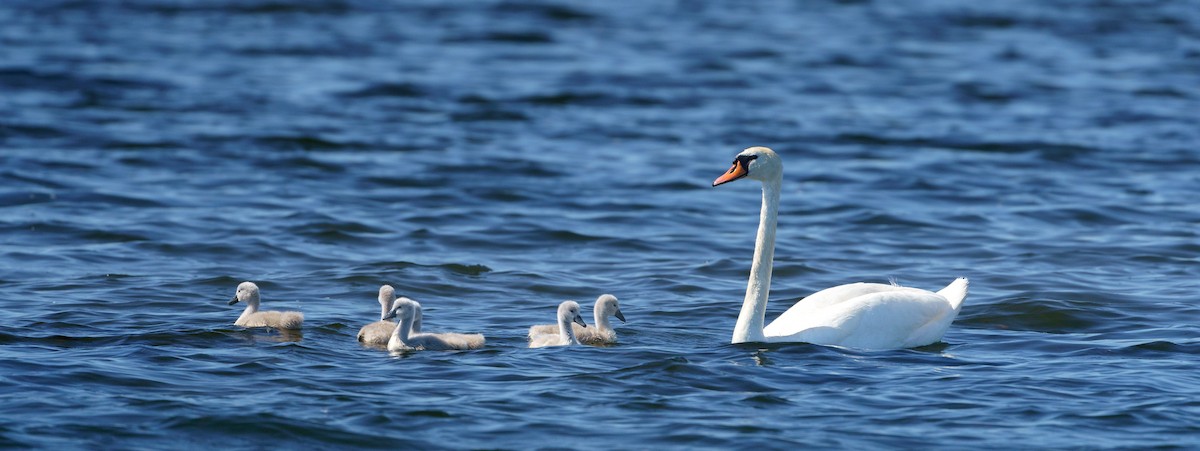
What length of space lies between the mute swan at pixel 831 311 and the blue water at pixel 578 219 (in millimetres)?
255

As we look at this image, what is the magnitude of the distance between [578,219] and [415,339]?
718cm

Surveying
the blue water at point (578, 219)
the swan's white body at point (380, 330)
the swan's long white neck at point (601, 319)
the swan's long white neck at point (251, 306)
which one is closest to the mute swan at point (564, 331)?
the blue water at point (578, 219)

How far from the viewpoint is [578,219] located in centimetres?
1792

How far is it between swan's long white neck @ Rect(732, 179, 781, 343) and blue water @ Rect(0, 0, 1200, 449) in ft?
0.82

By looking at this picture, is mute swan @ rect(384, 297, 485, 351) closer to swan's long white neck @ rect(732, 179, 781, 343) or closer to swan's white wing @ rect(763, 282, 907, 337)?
swan's long white neck @ rect(732, 179, 781, 343)

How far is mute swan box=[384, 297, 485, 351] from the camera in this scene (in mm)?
10781

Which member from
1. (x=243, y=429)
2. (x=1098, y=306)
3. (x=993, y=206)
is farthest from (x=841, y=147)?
(x=243, y=429)

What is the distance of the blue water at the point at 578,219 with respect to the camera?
366 inches

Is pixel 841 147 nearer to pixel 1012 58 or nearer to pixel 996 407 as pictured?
pixel 1012 58

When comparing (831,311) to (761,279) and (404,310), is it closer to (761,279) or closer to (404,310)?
(761,279)

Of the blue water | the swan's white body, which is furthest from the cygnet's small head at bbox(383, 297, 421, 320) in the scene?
the blue water

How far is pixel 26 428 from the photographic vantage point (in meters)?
8.68

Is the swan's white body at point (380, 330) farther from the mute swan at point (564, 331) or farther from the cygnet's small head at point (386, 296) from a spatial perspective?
the mute swan at point (564, 331)

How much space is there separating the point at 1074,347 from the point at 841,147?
1262 cm
